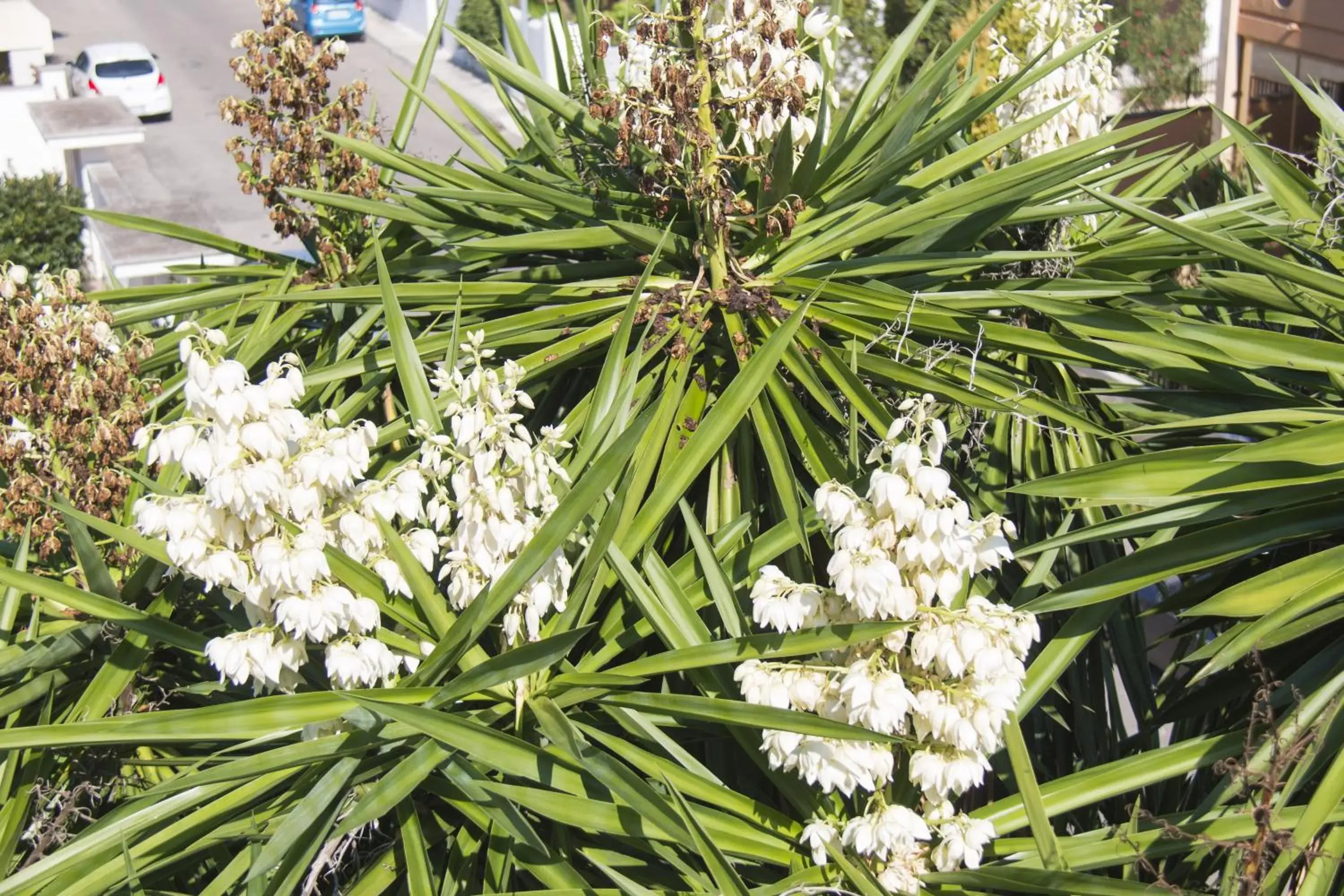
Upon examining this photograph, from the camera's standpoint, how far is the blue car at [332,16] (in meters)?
22.2

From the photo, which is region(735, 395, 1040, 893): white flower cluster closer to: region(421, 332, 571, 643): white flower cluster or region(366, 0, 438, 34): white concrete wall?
region(421, 332, 571, 643): white flower cluster

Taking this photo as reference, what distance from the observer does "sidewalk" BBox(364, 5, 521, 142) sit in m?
18.2

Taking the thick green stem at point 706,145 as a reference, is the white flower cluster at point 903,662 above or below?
below

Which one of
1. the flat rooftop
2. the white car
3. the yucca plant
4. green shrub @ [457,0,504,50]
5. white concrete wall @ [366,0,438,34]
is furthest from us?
white concrete wall @ [366,0,438,34]

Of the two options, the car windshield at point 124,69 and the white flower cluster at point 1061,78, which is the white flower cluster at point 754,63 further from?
the car windshield at point 124,69

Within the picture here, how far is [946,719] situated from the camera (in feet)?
6.59

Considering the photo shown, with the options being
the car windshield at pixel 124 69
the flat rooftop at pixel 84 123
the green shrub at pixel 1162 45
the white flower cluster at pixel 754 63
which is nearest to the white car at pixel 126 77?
the car windshield at pixel 124 69

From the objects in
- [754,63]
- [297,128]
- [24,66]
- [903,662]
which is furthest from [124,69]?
[903,662]

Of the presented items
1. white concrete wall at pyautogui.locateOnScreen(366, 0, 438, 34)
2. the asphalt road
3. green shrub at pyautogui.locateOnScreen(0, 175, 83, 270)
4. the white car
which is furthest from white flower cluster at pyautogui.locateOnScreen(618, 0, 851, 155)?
white concrete wall at pyautogui.locateOnScreen(366, 0, 438, 34)

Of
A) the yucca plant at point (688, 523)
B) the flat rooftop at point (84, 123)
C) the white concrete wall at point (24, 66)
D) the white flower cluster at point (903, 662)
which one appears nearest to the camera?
the white flower cluster at point (903, 662)

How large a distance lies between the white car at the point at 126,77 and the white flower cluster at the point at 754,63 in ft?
58.9

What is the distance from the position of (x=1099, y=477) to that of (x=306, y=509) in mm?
1350

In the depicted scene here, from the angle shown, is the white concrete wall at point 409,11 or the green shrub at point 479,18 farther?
the white concrete wall at point 409,11

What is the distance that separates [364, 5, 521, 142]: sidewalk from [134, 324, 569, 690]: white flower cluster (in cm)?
1381
